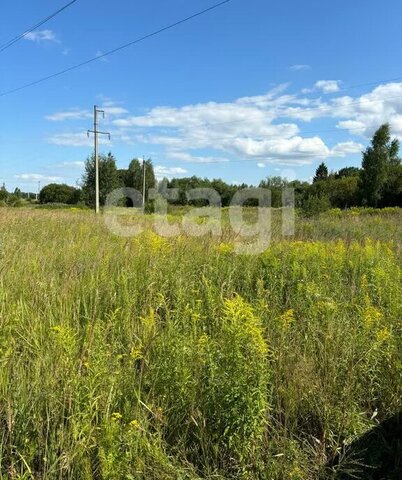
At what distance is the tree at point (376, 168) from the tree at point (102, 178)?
23.4 metres

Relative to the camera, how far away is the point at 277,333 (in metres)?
2.71

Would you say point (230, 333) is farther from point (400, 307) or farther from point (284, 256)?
point (284, 256)

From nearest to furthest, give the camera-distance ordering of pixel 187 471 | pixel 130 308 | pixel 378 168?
pixel 187 471, pixel 130 308, pixel 378 168

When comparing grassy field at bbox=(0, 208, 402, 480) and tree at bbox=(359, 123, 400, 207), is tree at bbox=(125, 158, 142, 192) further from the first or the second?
grassy field at bbox=(0, 208, 402, 480)

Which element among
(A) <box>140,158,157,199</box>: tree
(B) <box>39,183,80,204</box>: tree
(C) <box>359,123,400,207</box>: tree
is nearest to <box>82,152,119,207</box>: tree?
(A) <box>140,158,157,199</box>: tree

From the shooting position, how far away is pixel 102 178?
38.2 meters

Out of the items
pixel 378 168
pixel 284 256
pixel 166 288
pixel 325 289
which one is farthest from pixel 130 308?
pixel 378 168

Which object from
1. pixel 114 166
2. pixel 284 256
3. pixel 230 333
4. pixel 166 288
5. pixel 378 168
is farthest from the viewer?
pixel 114 166

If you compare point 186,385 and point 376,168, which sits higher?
point 376,168

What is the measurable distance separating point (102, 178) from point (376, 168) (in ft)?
82.3

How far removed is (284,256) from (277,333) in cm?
217

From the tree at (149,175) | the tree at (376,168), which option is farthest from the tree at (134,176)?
the tree at (376,168)

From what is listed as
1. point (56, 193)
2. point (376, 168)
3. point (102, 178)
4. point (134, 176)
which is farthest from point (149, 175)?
point (376, 168)

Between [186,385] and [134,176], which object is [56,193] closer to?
[134,176]
